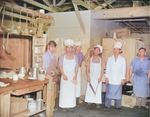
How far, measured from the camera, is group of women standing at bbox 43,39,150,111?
2.14 m

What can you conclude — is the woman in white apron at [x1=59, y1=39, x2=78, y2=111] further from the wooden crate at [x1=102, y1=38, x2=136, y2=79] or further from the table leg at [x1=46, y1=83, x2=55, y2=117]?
the wooden crate at [x1=102, y1=38, x2=136, y2=79]

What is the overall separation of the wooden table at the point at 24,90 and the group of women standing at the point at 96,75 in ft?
0.57

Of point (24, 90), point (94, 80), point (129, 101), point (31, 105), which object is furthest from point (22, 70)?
point (129, 101)

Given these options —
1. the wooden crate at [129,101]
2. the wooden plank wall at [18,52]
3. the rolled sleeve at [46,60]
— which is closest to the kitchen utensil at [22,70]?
the wooden plank wall at [18,52]

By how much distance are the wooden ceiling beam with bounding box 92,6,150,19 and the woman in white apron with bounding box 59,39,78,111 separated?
1.78 feet

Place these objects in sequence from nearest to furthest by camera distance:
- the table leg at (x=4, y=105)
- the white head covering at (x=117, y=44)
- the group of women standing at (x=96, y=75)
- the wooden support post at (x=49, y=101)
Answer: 1. the table leg at (x=4, y=105)
2. the wooden support post at (x=49, y=101)
3. the group of women standing at (x=96, y=75)
4. the white head covering at (x=117, y=44)

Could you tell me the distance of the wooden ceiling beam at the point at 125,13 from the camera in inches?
91.7

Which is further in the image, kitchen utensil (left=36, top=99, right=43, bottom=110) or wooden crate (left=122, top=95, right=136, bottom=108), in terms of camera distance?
wooden crate (left=122, top=95, right=136, bottom=108)

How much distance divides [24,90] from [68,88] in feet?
1.84

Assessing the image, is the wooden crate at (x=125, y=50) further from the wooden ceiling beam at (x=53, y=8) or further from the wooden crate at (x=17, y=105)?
the wooden crate at (x=17, y=105)

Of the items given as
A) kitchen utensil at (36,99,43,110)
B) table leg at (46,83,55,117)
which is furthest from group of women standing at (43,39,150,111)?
kitchen utensil at (36,99,43,110)

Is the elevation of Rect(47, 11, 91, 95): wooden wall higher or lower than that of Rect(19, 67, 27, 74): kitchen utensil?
higher

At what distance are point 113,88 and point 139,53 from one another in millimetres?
502

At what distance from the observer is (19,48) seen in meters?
1.83
